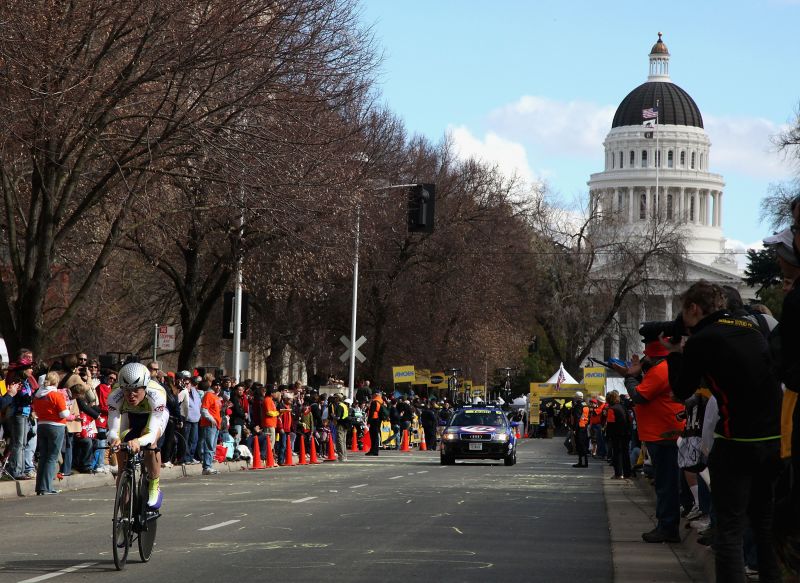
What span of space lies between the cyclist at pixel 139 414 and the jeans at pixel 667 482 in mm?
4835

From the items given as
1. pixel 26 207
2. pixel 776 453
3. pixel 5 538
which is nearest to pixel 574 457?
pixel 26 207

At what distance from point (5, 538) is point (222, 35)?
1273 cm

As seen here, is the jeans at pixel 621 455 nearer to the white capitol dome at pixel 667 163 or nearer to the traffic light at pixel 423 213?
the traffic light at pixel 423 213

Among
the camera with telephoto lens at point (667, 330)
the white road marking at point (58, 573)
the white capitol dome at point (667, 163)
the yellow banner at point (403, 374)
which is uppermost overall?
the white capitol dome at point (667, 163)

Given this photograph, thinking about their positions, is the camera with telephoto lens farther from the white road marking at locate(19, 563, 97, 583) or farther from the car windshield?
the car windshield

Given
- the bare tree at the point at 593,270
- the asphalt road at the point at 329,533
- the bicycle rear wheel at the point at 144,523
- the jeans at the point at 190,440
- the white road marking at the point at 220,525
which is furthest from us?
the bare tree at the point at 593,270

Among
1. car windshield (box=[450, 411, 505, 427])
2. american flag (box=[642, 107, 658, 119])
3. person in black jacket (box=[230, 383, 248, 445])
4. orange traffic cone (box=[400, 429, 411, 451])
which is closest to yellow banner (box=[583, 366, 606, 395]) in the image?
orange traffic cone (box=[400, 429, 411, 451])

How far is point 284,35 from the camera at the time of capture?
26.3 metres

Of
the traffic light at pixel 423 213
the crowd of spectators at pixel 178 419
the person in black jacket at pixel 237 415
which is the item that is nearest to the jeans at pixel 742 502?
the crowd of spectators at pixel 178 419

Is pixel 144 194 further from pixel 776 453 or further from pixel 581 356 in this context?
pixel 581 356

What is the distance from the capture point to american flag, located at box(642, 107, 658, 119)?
166 meters

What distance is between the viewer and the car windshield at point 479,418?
37.9 meters

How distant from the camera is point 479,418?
3828 cm

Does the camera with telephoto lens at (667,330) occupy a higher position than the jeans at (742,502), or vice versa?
the camera with telephoto lens at (667,330)
